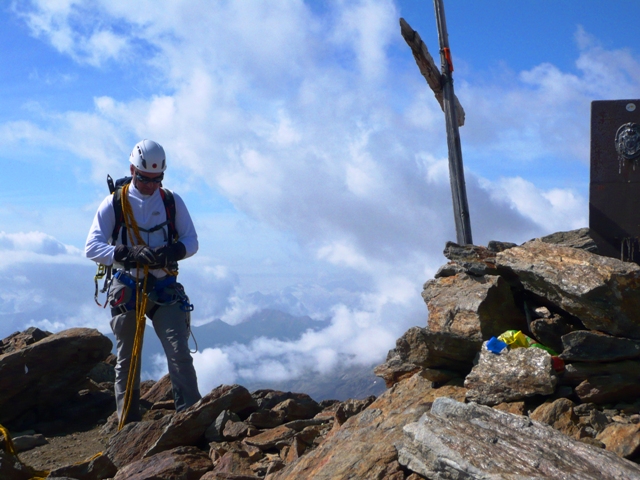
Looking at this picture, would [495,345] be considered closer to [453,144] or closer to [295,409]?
[295,409]

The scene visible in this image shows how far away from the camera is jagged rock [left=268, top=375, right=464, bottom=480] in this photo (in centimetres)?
584

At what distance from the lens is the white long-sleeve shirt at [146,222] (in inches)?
374

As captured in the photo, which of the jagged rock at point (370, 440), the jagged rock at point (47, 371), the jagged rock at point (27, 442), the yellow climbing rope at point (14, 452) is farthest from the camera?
the jagged rock at point (47, 371)

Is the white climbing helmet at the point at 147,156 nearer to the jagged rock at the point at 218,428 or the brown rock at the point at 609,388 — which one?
the jagged rock at the point at 218,428

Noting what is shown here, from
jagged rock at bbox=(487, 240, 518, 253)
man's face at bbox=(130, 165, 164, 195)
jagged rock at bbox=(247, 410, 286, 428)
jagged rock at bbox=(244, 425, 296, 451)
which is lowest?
jagged rock at bbox=(244, 425, 296, 451)

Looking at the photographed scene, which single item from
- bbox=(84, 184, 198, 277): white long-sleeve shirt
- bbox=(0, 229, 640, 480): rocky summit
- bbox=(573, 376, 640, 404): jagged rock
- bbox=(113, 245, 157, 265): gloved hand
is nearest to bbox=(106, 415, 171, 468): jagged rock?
bbox=(0, 229, 640, 480): rocky summit

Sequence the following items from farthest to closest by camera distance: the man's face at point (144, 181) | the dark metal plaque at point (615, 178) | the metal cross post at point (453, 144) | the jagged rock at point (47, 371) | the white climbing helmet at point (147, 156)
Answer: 1. the metal cross post at point (453, 144)
2. the jagged rock at point (47, 371)
3. the dark metal plaque at point (615, 178)
4. the man's face at point (144, 181)
5. the white climbing helmet at point (147, 156)

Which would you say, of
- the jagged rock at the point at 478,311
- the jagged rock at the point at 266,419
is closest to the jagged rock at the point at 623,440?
the jagged rock at the point at 478,311

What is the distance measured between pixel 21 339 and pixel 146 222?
21.9 ft

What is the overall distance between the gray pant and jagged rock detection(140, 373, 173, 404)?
226 cm

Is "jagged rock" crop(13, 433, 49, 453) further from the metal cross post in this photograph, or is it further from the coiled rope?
the metal cross post

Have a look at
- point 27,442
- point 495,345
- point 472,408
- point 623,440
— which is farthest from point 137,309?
point 623,440

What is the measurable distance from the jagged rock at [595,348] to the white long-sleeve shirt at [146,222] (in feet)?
17.9

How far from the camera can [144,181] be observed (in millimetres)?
9578
